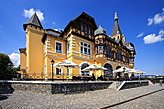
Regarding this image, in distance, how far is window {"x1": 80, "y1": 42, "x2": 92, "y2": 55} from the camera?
28016 mm

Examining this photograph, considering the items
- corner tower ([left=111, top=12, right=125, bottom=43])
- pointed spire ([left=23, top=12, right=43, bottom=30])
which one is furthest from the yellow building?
corner tower ([left=111, top=12, right=125, bottom=43])

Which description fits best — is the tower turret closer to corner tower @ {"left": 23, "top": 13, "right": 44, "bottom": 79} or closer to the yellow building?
the yellow building

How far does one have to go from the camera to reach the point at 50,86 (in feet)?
45.5

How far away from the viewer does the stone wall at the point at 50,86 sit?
46.2 feet

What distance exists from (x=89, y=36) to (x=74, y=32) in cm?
419

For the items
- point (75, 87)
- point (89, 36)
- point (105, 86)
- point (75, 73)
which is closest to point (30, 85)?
point (75, 87)

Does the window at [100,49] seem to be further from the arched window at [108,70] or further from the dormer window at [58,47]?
the dormer window at [58,47]

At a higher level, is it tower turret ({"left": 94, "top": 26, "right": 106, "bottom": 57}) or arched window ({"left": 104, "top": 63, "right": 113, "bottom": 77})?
tower turret ({"left": 94, "top": 26, "right": 106, "bottom": 57})

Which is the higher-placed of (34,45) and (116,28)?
(116,28)

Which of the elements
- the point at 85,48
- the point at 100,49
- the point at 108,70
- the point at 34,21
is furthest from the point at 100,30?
the point at 34,21

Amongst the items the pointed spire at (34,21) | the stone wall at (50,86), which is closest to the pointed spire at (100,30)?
the pointed spire at (34,21)

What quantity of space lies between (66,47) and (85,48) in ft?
10.9

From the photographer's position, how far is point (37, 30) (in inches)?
1093

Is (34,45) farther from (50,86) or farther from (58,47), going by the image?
(50,86)
